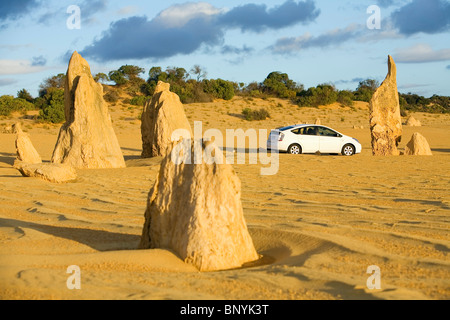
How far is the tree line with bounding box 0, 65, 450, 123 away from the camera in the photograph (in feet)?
124

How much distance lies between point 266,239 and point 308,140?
14.7m

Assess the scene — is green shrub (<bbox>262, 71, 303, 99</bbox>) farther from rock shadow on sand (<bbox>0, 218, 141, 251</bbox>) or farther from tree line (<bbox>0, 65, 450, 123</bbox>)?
rock shadow on sand (<bbox>0, 218, 141, 251</bbox>)

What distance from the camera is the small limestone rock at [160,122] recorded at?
14.8m

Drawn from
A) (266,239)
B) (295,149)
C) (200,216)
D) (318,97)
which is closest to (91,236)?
(200,216)

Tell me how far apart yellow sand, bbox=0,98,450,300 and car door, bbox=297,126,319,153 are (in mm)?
8078

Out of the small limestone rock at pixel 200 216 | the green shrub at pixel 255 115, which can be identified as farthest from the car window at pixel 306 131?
the green shrub at pixel 255 115

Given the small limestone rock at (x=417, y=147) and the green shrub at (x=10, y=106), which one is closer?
the small limestone rock at (x=417, y=147)

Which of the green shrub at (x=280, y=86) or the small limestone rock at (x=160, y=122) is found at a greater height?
the green shrub at (x=280, y=86)

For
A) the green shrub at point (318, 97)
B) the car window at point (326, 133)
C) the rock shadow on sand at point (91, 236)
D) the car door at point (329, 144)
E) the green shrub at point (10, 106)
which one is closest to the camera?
the rock shadow on sand at point (91, 236)

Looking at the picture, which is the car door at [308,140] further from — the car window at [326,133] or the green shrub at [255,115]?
the green shrub at [255,115]

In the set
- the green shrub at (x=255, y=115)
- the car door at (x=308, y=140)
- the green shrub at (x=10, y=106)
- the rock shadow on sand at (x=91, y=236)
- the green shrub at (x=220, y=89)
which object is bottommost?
the rock shadow on sand at (x=91, y=236)

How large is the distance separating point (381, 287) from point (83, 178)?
25.8ft

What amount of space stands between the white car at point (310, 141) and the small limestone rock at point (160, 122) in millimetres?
5178
